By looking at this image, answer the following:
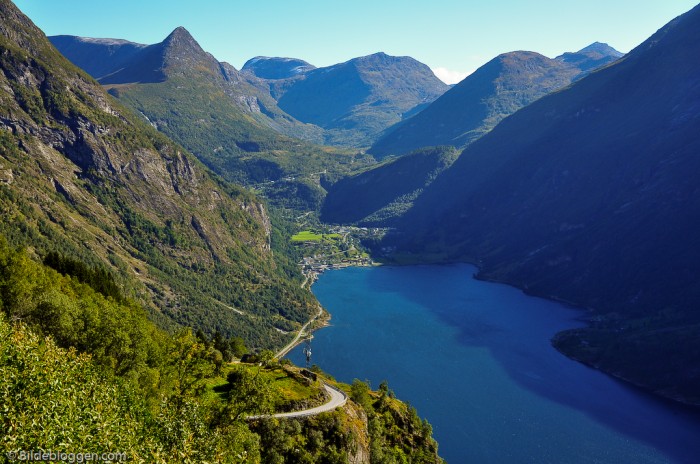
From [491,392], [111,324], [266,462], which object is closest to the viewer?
[266,462]

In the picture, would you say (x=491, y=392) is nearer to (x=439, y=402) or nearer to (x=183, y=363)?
(x=439, y=402)

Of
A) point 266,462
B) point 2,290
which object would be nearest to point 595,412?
point 266,462

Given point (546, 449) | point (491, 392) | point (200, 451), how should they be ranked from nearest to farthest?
point (200, 451) < point (546, 449) < point (491, 392)

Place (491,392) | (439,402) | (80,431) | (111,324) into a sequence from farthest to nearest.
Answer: (491,392) < (439,402) < (111,324) < (80,431)

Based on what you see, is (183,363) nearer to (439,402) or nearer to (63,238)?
(439,402)

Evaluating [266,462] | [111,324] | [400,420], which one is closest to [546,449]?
[400,420]

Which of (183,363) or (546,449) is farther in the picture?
(546,449)

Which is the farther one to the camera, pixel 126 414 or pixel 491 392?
pixel 491 392

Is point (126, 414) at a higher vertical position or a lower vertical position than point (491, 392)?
higher

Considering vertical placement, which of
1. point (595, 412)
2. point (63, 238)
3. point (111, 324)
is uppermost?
point (111, 324)
